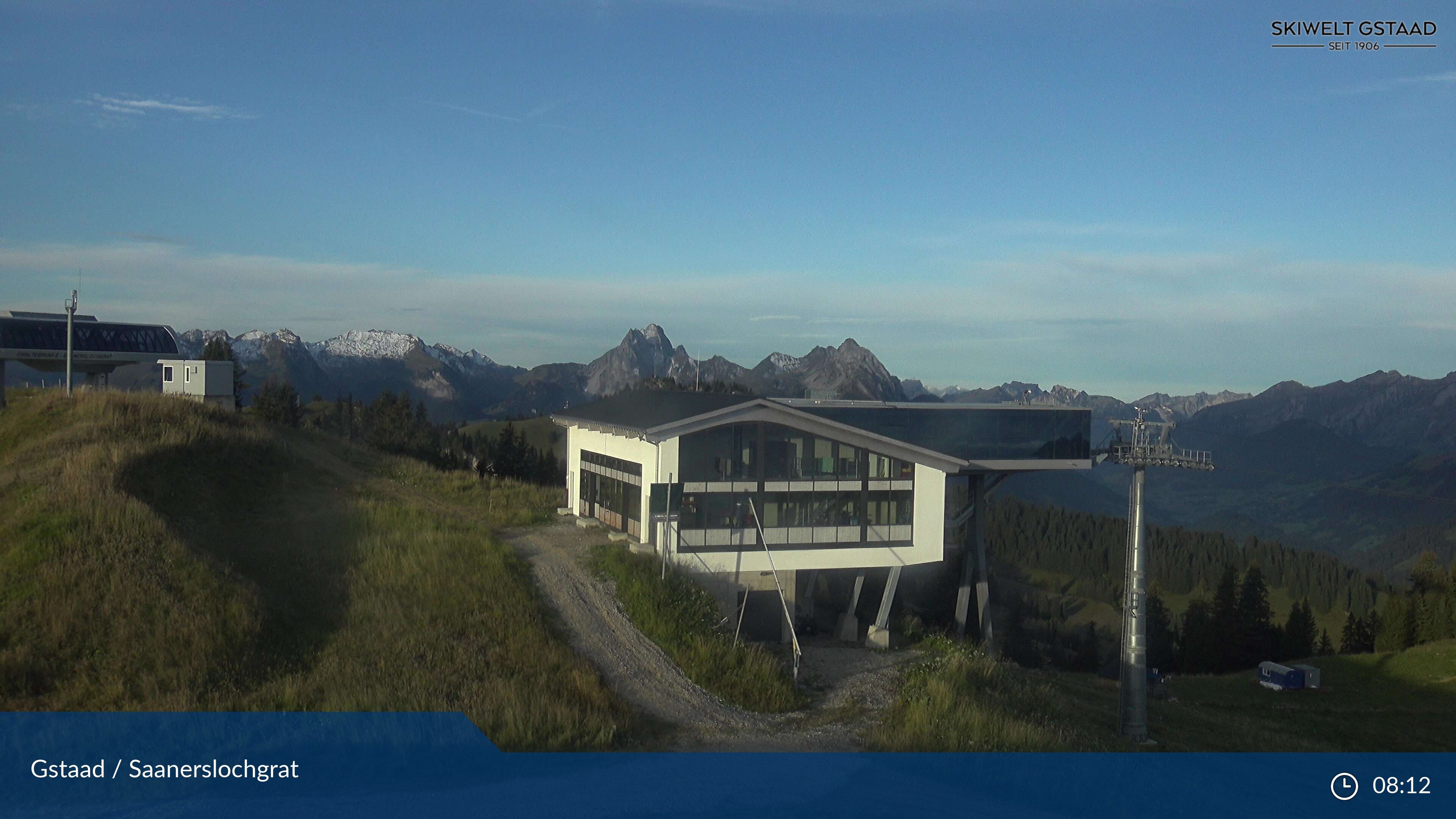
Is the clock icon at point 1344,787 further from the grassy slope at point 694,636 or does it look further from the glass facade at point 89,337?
the glass facade at point 89,337

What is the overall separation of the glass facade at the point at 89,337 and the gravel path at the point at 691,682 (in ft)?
101

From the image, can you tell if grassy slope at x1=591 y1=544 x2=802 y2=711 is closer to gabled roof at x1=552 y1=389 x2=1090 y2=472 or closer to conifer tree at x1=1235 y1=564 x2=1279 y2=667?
gabled roof at x1=552 y1=389 x2=1090 y2=472

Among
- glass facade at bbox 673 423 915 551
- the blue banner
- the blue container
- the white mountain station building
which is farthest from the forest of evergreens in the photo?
the blue banner

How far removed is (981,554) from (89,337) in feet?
140

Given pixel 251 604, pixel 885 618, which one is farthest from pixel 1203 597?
pixel 251 604

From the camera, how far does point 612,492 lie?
98.9ft

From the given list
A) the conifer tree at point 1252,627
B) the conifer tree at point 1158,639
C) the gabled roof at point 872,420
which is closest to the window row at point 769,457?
the gabled roof at point 872,420

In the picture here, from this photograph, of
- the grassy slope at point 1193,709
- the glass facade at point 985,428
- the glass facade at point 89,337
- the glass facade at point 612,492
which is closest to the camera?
the grassy slope at point 1193,709

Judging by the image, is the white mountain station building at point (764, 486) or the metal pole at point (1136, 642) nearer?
the metal pole at point (1136, 642)

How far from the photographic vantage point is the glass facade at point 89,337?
41594mm

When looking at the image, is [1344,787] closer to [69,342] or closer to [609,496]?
[609,496]

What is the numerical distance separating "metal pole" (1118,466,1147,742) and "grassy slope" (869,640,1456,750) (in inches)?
35.0

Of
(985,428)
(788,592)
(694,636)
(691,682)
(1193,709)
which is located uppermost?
(985,428)

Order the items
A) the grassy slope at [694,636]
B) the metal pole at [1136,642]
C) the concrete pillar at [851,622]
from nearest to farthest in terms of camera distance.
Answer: the grassy slope at [694,636]
the metal pole at [1136,642]
the concrete pillar at [851,622]
